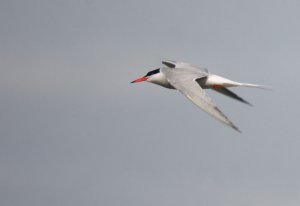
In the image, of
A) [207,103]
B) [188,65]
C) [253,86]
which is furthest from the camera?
[188,65]

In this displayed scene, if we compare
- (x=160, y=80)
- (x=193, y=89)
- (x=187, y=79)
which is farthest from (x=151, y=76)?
(x=193, y=89)

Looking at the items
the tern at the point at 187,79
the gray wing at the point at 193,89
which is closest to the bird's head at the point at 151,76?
the tern at the point at 187,79

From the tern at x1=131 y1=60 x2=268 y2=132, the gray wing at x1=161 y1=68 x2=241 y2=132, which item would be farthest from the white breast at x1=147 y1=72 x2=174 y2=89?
the gray wing at x1=161 y1=68 x2=241 y2=132

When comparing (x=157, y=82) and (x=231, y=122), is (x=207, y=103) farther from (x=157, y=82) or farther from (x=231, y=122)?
(x=157, y=82)

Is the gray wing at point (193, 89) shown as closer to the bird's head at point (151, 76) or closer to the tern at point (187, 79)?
the tern at point (187, 79)

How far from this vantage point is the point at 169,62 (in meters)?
49.5

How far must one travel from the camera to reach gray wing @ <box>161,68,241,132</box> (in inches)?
1430

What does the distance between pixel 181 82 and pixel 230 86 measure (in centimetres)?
406

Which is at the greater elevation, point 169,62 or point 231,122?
point 169,62

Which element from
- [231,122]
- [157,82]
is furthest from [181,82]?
[231,122]

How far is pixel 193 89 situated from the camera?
136 ft

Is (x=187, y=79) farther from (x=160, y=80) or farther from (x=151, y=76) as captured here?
(x=151, y=76)

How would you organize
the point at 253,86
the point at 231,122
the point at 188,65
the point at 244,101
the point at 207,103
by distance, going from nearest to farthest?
the point at 231,122, the point at 207,103, the point at 253,86, the point at 244,101, the point at 188,65

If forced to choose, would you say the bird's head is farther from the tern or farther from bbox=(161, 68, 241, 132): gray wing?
bbox=(161, 68, 241, 132): gray wing
